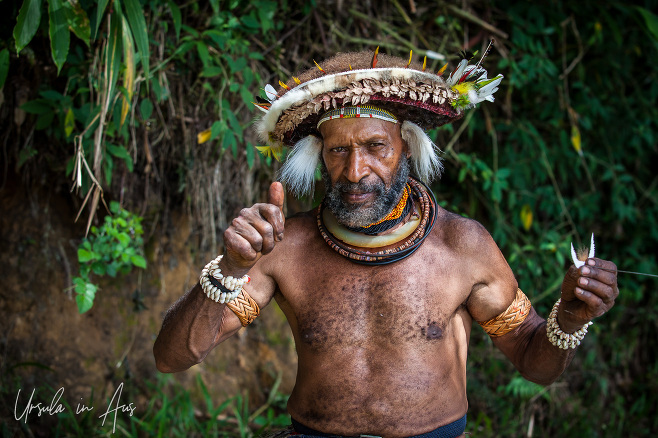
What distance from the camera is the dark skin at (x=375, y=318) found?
206 centimetres

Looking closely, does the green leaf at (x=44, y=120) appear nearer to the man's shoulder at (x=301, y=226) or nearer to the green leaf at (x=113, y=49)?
the green leaf at (x=113, y=49)

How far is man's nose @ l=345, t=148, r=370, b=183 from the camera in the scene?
209cm

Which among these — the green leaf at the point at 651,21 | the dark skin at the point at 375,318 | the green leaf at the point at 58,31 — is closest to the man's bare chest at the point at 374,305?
the dark skin at the point at 375,318

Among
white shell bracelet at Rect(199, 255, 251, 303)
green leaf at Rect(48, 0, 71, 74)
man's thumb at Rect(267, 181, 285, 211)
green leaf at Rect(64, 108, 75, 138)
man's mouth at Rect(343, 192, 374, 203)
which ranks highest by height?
green leaf at Rect(48, 0, 71, 74)

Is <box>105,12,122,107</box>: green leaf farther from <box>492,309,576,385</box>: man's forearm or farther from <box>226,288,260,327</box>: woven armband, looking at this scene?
<box>492,309,576,385</box>: man's forearm

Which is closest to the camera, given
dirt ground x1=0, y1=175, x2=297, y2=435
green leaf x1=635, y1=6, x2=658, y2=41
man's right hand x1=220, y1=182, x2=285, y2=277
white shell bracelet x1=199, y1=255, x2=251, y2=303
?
man's right hand x1=220, y1=182, x2=285, y2=277

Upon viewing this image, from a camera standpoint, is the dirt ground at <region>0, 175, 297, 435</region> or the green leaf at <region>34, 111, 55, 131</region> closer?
the green leaf at <region>34, 111, 55, 131</region>

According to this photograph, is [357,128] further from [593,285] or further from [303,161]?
[593,285]

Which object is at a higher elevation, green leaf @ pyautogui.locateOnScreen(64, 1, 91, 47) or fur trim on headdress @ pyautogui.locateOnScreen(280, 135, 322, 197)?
green leaf @ pyautogui.locateOnScreen(64, 1, 91, 47)

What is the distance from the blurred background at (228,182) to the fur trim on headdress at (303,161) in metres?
0.51

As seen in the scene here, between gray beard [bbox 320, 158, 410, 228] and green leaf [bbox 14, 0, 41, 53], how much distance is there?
1376mm

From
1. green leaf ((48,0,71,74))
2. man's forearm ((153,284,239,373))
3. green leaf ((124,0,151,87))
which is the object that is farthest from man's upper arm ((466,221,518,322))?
green leaf ((48,0,71,74))

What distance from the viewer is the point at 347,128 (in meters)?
2.12

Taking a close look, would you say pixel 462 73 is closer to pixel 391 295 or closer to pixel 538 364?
pixel 391 295
